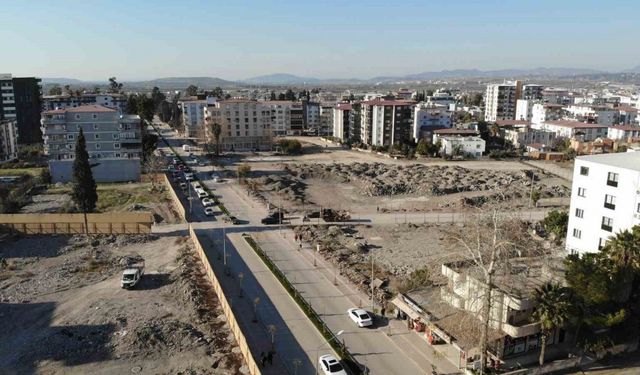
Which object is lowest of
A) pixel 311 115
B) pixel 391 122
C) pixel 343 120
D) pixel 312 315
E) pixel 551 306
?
pixel 312 315

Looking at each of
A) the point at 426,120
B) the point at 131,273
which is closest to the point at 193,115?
the point at 426,120

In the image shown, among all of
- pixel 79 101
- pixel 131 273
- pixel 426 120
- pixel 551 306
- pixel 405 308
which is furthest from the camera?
pixel 79 101

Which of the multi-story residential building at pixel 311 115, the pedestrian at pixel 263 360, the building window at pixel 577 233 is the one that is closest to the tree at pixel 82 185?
the pedestrian at pixel 263 360

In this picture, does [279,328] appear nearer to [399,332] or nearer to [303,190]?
[399,332]

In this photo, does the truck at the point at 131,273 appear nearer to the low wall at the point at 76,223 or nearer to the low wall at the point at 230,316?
the low wall at the point at 230,316

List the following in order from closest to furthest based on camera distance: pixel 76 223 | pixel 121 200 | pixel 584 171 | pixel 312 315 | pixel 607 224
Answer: pixel 312 315 → pixel 607 224 → pixel 584 171 → pixel 76 223 → pixel 121 200

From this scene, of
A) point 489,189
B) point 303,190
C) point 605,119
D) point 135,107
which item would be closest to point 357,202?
point 303,190

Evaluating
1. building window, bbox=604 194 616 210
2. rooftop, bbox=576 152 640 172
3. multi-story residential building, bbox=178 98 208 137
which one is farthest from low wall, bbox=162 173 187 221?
multi-story residential building, bbox=178 98 208 137

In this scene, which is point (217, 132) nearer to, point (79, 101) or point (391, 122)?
point (391, 122)
